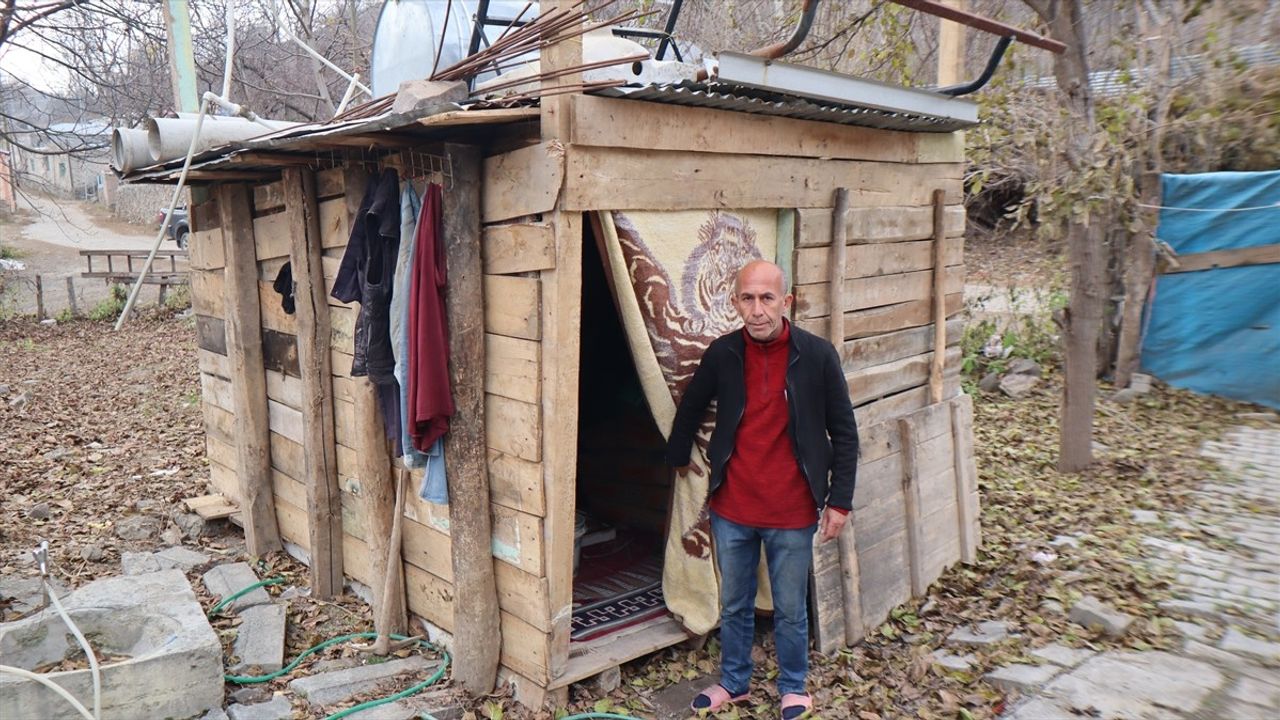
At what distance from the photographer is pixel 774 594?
13.7 ft

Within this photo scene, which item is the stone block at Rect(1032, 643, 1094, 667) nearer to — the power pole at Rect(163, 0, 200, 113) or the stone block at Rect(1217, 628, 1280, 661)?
the stone block at Rect(1217, 628, 1280, 661)

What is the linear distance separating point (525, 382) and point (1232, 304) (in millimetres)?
8828

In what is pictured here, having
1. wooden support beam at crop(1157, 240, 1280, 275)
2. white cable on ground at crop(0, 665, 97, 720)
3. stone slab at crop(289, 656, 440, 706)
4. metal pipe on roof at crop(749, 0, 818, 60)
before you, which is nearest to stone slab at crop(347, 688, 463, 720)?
stone slab at crop(289, 656, 440, 706)

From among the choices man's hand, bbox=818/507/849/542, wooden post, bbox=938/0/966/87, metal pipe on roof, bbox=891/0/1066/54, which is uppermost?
wooden post, bbox=938/0/966/87

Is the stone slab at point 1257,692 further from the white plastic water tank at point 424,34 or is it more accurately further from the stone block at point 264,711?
the white plastic water tank at point 424,34

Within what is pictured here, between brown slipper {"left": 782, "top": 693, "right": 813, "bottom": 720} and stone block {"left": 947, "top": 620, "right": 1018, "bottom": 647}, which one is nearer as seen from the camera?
brown slipper {"left": 782, "top": 693, "right": 813, "bottom": 720}

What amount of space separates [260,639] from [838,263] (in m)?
3.99

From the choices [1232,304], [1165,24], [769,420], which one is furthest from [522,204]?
[1232,304]

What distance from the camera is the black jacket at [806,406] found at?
156 inches

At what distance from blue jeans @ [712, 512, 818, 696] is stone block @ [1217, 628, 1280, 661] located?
2.35 m

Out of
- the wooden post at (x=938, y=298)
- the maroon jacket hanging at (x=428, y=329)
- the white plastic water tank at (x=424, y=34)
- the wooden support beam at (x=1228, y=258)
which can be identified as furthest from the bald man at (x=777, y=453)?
the wooden support beam at (x=1228, y=258)

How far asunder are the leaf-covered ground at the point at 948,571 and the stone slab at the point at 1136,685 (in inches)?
10.2

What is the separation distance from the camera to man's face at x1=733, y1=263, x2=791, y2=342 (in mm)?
3842

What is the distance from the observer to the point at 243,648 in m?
4.77
